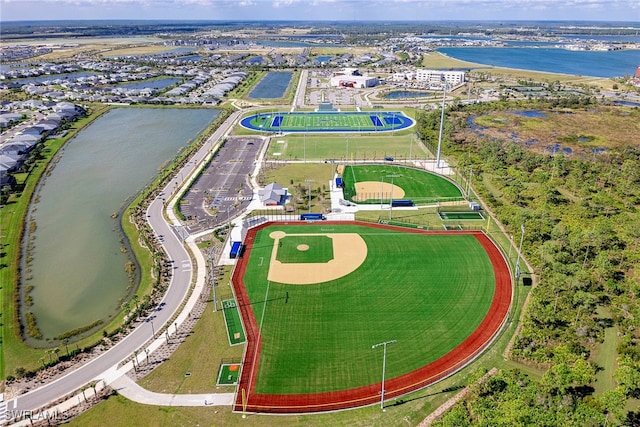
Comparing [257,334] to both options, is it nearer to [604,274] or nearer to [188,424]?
[188,424]

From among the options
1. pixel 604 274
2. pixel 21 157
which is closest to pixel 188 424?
pixel 604 274

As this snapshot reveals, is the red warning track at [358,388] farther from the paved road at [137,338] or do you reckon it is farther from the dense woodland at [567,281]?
the paved road at [137,338]

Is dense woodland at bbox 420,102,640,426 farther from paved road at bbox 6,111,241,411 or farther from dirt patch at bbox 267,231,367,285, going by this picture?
paved road at bbox 6,111,241,411

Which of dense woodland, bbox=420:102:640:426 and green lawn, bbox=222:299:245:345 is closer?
dense woodland, bbox=420:102:640:426

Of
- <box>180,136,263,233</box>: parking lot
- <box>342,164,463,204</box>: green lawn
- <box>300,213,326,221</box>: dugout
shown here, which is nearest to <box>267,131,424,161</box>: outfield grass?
<box>180,136,263,233</box>: parking lot

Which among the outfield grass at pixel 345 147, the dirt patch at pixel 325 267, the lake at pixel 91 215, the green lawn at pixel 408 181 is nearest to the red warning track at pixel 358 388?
the dirt patch at pixel 325 267

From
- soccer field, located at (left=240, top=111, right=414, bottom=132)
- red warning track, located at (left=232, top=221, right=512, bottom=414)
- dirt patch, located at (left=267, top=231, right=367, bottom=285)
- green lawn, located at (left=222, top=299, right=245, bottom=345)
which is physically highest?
soccer field, located at (left=240, top=111, right=414, bottom=132)

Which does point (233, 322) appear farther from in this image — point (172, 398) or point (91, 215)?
point (91, 215)

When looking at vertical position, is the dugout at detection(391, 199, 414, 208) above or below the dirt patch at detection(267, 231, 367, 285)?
above

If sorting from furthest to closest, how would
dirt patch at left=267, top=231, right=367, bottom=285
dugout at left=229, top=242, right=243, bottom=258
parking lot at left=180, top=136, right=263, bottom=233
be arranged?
parking lot at left=180, top=136, right=263, bottom=233 → dugout at left=229, top=242, right=243, bottom=258 → dirt patch at left=267, top=231, right=367, bottom=285
